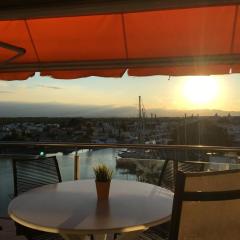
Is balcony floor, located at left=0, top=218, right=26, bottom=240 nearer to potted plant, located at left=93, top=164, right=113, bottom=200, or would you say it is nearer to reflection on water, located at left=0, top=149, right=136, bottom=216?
reflection on water, located at left=0, top=149, right=136, bottom=216

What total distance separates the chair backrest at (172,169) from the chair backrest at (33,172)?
3.65ft

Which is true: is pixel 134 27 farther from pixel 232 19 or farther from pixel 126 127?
pixel 126 127

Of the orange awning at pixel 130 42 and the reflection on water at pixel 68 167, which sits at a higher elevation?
the orange awning at pixel 130 42

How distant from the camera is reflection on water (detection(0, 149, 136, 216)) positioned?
4.73 metres

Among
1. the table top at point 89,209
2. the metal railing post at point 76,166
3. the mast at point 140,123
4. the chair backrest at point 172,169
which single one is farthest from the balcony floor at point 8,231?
the mast at point 140,123

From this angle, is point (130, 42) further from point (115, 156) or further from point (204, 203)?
point (204, 203)

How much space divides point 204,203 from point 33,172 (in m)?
2.45

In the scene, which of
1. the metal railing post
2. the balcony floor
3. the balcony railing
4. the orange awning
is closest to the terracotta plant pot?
the orange awning

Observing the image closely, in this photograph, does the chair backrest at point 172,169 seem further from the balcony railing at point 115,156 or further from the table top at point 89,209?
the table top at point 89,209

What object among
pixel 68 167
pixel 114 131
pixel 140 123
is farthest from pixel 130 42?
pixel 140 123

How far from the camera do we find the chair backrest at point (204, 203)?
1.80 m

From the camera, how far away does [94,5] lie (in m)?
3.02

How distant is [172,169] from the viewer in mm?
4020

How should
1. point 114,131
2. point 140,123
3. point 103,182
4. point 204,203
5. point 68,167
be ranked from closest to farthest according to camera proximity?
1. point 204,203
2. point 103,182
3. point 68,167
4. point 114,131
5. point 140,123
